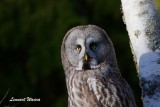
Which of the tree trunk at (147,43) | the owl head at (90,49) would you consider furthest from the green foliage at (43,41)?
the tree trunk at (147,43)

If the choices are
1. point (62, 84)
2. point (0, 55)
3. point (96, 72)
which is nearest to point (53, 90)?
point (62, 84)

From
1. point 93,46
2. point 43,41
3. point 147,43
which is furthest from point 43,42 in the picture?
point 147,43

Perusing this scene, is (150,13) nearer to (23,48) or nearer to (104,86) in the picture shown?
(104,86)

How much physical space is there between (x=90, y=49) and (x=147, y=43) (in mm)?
906

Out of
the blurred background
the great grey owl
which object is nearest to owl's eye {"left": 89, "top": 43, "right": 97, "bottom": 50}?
the great grey owl

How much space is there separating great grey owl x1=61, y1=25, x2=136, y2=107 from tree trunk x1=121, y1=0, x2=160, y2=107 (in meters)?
0.58

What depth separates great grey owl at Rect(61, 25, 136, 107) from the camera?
4492 millimetres

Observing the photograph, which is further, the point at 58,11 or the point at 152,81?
the point at 58,11

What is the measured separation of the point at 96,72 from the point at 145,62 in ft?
2.69

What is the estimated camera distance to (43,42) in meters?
10.3

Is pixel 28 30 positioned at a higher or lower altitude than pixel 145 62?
higher

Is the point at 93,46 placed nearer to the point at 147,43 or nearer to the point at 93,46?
the point at 93,46

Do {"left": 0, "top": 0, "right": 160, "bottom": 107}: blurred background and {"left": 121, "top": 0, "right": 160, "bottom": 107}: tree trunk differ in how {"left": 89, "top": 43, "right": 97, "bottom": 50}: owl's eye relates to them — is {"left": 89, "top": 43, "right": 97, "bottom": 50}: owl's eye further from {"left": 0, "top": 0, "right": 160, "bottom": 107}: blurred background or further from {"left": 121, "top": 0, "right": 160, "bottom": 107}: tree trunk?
{"left": 0, "top": 0, "right": 160, "bottom": 107}: blurred background

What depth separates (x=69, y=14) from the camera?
997 cm
